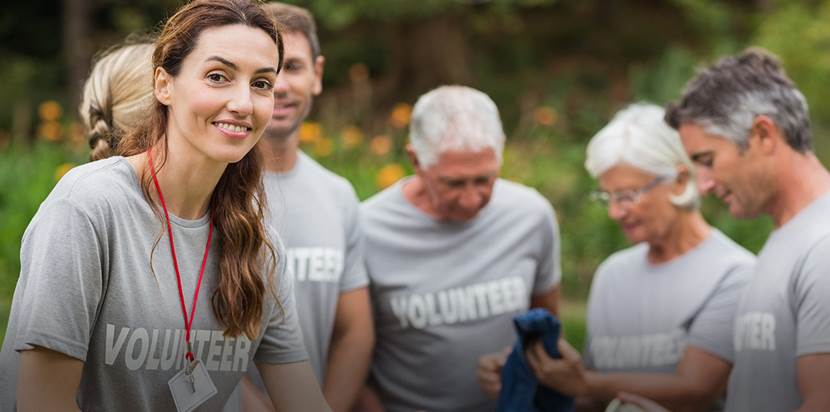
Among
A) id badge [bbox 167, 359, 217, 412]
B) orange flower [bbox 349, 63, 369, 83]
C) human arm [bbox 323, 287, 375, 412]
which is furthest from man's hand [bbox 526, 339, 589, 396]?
orange flower [bbox 349, 63, 369, 83]

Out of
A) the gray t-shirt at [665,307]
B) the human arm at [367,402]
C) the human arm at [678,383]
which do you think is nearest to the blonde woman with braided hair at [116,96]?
the human arm at [367,402]

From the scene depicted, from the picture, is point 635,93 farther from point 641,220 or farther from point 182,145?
point 182,145

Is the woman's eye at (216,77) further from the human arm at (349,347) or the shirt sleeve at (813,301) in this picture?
the shirt sleeve at (813,301)

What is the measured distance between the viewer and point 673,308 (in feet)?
12.7

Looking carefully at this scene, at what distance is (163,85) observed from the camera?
2.54 meters

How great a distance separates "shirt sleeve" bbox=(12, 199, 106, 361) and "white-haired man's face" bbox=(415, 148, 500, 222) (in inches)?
64.0

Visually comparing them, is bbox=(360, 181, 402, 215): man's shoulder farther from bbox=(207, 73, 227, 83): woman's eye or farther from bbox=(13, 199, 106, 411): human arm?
bbox=(13, 199, 106, 411): human arm

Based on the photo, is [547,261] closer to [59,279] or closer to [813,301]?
[813,301]

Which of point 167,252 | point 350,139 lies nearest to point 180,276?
point 167,252

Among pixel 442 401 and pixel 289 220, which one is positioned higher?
pixel 289 220

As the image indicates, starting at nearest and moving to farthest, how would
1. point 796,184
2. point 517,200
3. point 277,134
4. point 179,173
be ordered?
point 179,173 < point 796,184 < point 277,134 < point 517,200

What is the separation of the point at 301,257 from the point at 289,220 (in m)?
0.13

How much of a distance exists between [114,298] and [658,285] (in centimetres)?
217

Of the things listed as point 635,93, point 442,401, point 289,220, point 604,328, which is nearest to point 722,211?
point 635,93
